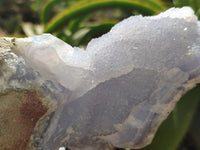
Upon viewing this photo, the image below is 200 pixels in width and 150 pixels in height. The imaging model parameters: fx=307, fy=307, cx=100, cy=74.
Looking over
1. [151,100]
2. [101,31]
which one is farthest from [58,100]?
[101,31]

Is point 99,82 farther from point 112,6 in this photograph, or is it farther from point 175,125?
point 112,6

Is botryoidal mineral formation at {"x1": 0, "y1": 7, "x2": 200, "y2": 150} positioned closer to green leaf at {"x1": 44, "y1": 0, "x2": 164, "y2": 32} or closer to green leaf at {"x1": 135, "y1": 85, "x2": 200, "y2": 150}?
green leaf at {"x1": 135, "y1": 85, "x2": 200, "y2": 150}

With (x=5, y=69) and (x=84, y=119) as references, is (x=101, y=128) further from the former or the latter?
(x=5, y=69)

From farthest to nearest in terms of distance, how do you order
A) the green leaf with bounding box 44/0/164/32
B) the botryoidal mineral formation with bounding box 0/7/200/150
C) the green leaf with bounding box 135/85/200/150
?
the green leaf with bounding box 44/0/164/32 → the green leaf with bounding box 135/85/200/150 → the botryoidal mineral formation with bounding box 0/7/200/150

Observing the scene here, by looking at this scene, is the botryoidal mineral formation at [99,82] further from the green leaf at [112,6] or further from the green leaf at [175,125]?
the green leaf at [112,6]

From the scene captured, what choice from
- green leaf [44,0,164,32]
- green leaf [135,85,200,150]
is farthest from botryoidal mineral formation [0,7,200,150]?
green leaf [44,0,164,32]

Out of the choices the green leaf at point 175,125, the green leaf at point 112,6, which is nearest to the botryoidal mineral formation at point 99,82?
the green leaf at point 175,125
